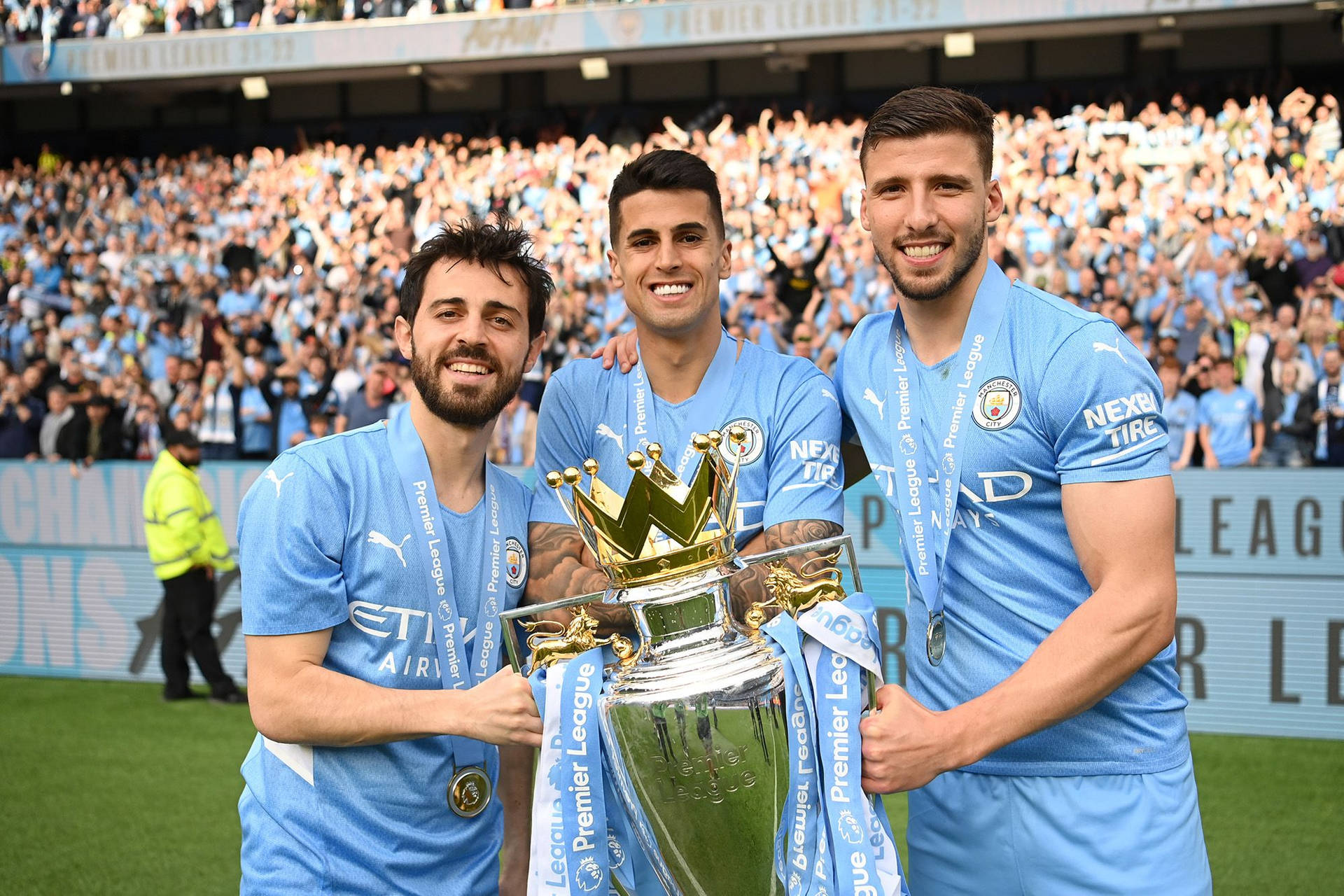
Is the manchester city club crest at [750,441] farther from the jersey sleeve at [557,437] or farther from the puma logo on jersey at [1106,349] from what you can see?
the puma logo on jersey at [1106,349]

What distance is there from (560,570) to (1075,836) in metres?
1.12

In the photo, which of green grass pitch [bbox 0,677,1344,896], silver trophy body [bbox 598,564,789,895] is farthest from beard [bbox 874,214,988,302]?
green grass pitch [bbox 0,677,1344,896]

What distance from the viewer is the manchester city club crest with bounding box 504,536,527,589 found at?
2.68 meters

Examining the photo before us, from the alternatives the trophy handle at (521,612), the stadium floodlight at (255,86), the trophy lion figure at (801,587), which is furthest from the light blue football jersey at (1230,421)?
the stadium floodlight at (255,86)

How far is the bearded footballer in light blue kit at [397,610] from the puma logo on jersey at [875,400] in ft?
2.35

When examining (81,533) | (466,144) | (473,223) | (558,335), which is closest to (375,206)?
(466,144)

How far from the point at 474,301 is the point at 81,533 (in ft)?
27.1

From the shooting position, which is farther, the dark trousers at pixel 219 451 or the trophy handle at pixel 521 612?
the dark trousers at pixel 219 451

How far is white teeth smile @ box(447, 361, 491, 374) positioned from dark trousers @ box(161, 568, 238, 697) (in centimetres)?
713

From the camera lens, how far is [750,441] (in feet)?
8.92

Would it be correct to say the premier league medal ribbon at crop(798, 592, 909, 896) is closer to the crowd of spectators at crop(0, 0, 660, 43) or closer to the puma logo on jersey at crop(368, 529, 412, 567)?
the puma logo on jersey at crop(368, 529, 412, 567)

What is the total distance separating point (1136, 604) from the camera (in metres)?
2.24

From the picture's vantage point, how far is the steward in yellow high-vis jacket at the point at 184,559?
8930 mm

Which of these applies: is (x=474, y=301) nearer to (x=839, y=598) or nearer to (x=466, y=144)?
(x=839, y=598)
